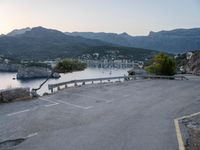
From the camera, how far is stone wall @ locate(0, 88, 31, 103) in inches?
748

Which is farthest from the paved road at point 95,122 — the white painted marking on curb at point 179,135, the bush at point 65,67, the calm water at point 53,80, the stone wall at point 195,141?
the calm water at point 53,80

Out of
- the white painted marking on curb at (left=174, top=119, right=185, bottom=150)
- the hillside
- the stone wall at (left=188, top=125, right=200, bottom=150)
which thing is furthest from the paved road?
the hillside

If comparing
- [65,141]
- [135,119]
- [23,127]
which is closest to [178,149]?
[65,141]

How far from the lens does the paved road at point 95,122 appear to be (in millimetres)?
10094

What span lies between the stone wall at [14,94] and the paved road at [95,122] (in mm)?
1100

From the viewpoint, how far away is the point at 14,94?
1975 centimetres

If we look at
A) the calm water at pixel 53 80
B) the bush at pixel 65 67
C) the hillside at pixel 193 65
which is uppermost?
the bush at pixel 65 67

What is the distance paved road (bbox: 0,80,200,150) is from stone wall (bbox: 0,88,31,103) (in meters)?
1.10

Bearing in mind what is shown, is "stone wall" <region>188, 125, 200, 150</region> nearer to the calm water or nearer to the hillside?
the calm water

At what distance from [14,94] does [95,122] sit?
316 inches

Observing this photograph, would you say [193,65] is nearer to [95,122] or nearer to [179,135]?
[95,122]

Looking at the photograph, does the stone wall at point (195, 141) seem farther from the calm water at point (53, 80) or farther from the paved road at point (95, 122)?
the calm water at point (53, 80)

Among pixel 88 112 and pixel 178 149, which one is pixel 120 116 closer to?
pixel 88 112

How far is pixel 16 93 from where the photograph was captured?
20.0 metres
